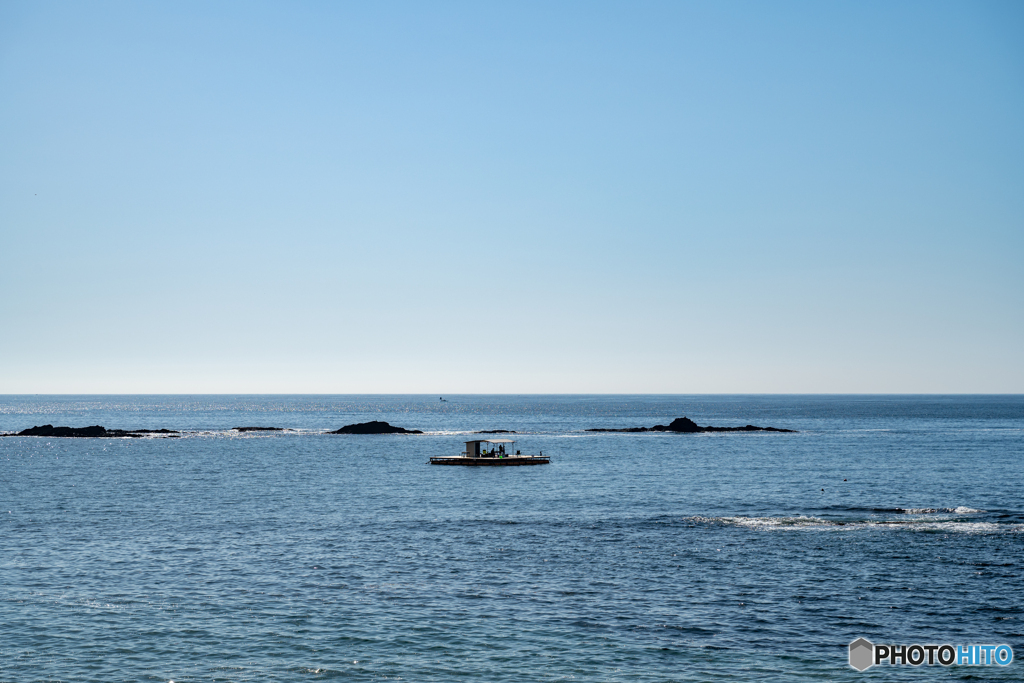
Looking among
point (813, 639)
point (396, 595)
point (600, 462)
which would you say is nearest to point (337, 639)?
point (396, 595)

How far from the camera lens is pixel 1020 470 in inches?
3398

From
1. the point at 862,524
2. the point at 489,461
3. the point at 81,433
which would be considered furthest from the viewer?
the point at 81,433

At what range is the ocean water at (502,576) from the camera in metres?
26.5

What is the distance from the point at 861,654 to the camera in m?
26.7

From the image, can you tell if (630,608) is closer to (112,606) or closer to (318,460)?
(112,606)

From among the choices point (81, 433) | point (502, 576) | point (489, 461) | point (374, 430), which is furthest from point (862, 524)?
point (81, 433)

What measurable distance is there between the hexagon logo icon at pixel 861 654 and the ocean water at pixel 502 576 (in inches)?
14.6

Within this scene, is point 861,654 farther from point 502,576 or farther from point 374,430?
point 374,430

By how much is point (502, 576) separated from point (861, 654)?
54.6 feet

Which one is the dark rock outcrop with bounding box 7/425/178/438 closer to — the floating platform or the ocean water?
the ocean water

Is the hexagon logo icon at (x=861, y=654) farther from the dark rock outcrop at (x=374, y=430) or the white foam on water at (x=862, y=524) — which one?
the dark rock outcrop at (x=374, y=430)

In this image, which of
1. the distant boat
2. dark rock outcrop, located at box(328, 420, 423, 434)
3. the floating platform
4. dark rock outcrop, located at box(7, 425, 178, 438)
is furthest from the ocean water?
dark rock outcrop, located at box(328, 420, 423, 434)

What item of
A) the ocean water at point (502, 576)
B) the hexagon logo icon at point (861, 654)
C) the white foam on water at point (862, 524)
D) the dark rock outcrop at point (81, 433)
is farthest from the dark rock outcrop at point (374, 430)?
the hexagon logo icon at point (861, 654)

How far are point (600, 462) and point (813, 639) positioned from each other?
73.1 meters
